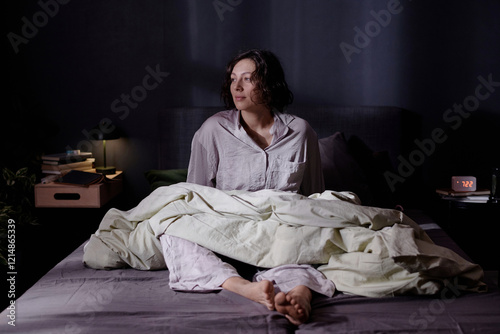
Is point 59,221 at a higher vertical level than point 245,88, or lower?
lower

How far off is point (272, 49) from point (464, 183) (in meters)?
1.41

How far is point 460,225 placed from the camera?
2916 millimetres

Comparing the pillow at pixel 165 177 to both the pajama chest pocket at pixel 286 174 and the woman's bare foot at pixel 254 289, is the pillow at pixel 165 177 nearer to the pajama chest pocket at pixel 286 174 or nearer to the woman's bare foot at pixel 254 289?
the pajama chest pocket at pixel 286 174

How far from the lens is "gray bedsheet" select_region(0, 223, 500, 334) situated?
1.39 m

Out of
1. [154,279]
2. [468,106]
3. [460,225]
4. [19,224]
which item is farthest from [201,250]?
[468,106]

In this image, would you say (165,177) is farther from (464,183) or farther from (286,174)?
(464,183)

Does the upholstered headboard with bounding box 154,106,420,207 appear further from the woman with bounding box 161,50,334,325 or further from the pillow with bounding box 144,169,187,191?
the woman with bounding box 161,50,334,325

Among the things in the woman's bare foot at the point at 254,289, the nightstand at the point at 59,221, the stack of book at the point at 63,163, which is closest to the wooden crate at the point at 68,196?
the nightstand at the point at 59,221

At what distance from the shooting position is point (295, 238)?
68.2 inches

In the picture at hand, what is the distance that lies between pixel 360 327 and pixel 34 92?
2667 mm

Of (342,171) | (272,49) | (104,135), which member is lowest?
(342,171)

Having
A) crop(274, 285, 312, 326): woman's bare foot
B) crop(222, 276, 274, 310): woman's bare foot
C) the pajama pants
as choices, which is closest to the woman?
the pajama pants

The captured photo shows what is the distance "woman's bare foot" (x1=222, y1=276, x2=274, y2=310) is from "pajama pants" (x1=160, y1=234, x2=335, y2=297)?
4 cm

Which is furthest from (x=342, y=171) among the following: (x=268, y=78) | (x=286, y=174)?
(x=268, y=78)
